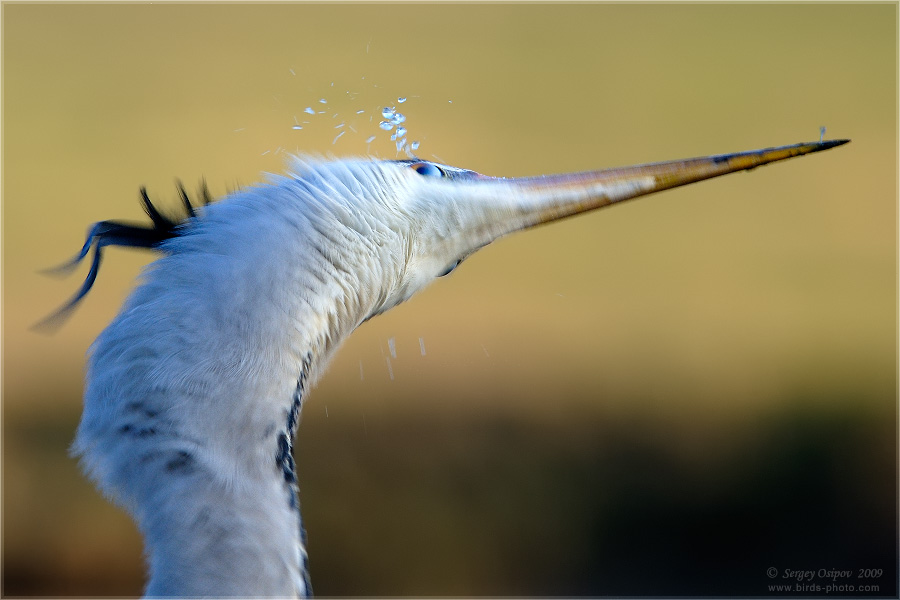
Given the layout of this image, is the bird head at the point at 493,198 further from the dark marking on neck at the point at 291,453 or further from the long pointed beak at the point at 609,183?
the dark marking on neck at the point at 291,453

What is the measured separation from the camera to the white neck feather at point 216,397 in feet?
6.06

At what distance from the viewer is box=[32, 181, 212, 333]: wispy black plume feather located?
6.80 feet

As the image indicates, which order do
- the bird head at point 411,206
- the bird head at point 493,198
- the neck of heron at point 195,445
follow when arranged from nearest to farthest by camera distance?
the neck of heron at point 195,445
the bird head at point 411,206
the bird head at point 493,198

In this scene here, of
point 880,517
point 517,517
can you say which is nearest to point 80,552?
point 517,517

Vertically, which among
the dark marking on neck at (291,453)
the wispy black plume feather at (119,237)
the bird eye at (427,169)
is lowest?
the dark marking on neck at (291,453)

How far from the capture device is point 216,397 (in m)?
1.87

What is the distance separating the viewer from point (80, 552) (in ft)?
23.0

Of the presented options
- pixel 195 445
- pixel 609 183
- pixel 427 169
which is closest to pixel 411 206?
pixel 427 169

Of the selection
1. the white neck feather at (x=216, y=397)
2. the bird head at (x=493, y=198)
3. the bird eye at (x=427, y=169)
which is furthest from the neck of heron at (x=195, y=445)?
the bird eye at (x=427, y=169)

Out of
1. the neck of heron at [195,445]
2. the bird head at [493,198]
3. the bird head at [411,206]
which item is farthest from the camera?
the bird head at [493,198]

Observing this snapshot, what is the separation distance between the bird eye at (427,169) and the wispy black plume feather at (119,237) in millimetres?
512

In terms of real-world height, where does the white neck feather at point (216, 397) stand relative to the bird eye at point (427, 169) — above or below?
below

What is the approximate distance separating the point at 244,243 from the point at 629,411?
283 inches

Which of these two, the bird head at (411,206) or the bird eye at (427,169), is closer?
the bird head at (411,206)
